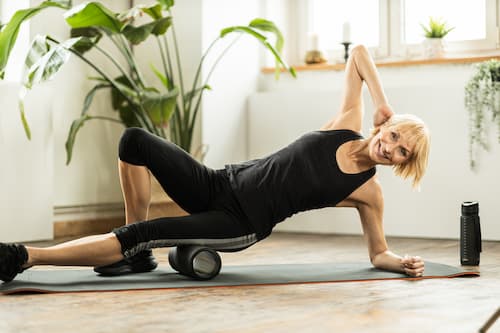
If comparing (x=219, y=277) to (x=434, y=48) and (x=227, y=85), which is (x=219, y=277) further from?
(x=434, y=48)

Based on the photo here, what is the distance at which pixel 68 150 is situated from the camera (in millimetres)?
4070

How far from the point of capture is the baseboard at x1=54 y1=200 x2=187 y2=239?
4.21 metres

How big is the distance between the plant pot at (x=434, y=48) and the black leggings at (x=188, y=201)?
2118 mm

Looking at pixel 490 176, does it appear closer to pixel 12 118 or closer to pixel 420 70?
pixel 420 70

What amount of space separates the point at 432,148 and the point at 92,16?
6.05ft

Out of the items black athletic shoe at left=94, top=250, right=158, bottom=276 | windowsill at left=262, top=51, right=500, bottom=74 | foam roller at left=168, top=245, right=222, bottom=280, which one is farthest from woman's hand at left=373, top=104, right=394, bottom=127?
windowsill at left=262, top=51, right=500, bottom=74

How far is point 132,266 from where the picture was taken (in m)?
2.75

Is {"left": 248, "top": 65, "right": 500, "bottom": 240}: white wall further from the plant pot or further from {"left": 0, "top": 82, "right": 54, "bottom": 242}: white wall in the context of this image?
{"left": 0, "top": 82, "right": 54, "bottom": 242}: white wall

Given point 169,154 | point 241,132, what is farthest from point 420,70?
point 169,154

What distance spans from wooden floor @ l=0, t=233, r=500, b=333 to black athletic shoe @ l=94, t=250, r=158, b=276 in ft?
0.95

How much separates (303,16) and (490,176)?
64.7 inches

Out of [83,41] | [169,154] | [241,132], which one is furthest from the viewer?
[241,132]

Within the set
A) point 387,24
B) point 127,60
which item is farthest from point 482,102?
point 127,60

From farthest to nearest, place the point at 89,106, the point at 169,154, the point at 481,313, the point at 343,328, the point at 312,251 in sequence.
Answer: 1. the point at 89,106
2. the point at 312,251
3. the point at 169,154
4. the point at 481,313
5. the point at 343,328
